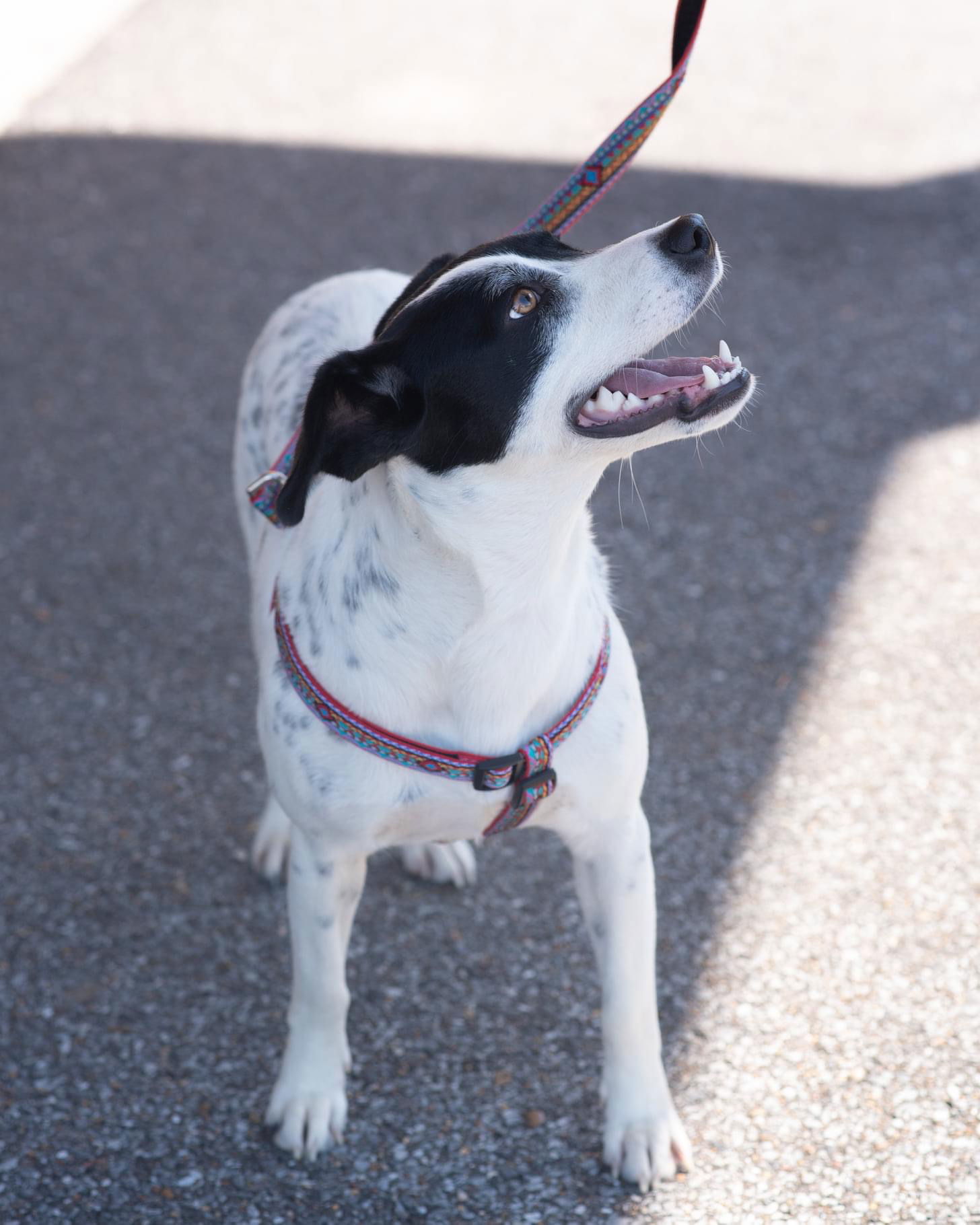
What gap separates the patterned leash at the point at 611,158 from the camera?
7.90 ft

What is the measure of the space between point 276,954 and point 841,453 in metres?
2.65

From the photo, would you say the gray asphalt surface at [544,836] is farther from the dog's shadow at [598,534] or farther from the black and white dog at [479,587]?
the black and white dog at [479,587]

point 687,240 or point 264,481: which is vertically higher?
point 687,240

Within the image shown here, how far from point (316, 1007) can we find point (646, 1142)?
2.19 ft

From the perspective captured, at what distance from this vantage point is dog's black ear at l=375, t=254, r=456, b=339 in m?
2.17

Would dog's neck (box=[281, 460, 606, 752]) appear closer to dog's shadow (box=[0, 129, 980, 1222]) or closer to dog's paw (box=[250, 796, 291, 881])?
dog's shadow (box=[0, 129, 980, 1222])

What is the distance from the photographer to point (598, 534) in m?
4.26

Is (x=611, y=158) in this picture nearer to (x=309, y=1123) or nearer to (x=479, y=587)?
(x=479, y=587)

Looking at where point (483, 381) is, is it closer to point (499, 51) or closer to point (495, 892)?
point (495, 892)

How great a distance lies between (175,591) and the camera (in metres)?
4.05

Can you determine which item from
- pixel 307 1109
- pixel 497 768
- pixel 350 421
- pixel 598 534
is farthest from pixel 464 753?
pixel 598 534

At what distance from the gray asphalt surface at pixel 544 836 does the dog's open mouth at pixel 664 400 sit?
1401mm

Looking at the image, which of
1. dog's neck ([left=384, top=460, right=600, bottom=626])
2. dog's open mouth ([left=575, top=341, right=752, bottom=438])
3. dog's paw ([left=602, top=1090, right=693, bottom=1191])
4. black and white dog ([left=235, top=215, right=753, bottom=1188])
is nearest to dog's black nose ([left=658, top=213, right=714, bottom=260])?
black and white dog ([left=235, top=215, right=753, bottom=1188])

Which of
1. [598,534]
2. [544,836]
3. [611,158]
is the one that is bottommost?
[598,534]
